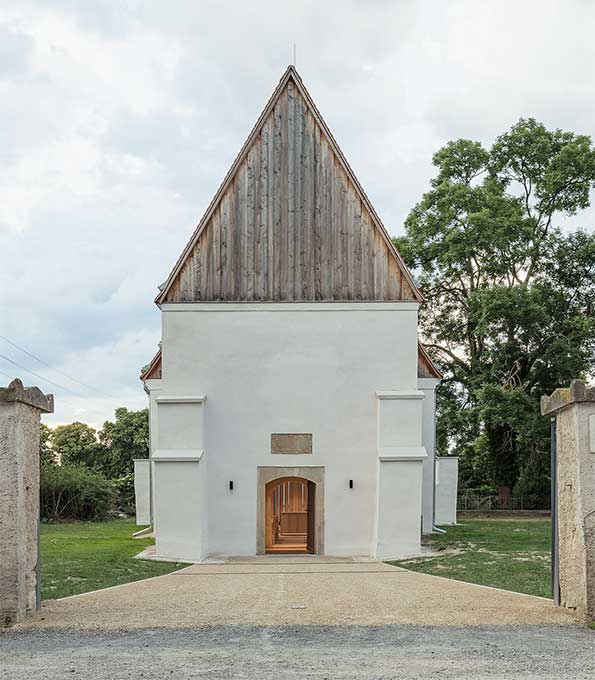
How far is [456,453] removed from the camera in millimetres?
35781

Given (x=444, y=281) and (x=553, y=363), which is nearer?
(x=553, y=363)

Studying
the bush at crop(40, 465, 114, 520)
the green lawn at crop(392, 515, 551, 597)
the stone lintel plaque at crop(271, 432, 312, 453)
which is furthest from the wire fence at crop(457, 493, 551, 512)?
the stone lintel plaque at crop(271, 432, 312, 453)

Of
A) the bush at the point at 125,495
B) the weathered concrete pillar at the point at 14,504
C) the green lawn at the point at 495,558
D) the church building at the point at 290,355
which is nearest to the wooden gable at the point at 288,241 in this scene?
the church building at the point at 290,355

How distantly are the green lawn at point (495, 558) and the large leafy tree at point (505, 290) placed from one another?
8439 millimetres

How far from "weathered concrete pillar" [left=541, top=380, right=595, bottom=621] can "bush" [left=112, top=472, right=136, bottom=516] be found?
90.2 feet

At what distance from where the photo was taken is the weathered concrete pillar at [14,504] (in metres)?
9.13

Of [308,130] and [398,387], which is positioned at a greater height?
[308,130]

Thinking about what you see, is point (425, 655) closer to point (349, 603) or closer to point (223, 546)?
point (349, 603)

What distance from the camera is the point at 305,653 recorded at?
7684 mm

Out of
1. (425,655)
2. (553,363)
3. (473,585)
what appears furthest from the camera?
(553,363)

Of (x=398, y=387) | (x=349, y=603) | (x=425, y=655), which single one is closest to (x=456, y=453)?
(x=398, y=387)

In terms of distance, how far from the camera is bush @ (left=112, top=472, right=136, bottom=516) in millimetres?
35438

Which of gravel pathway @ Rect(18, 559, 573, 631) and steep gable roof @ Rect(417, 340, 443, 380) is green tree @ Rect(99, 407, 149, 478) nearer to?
steep gable roof @ Rect(417, 340, 443, 380)

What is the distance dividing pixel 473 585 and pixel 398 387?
761 centimetres
